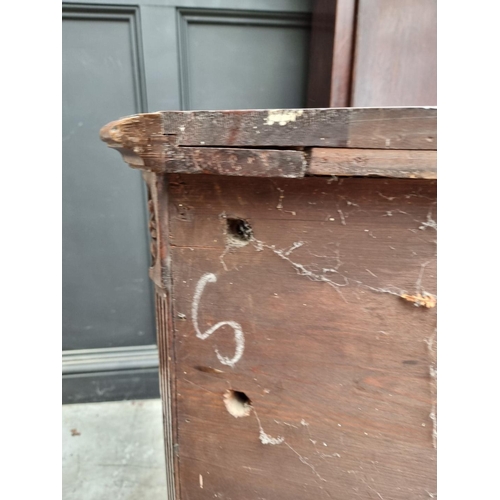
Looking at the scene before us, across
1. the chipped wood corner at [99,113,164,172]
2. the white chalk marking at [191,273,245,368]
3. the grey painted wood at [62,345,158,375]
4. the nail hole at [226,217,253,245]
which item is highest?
the chipped wood corner at [99,113,164,172]

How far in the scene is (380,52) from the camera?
3.23 ft

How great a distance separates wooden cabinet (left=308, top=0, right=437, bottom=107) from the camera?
3.16 feet

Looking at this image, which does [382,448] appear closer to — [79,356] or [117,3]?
[79,356]

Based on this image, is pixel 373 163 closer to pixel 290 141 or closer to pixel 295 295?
pixel 290 141

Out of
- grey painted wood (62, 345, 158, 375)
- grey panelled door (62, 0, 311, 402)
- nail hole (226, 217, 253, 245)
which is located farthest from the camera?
grey painted wood (62, 345, 158, 375)

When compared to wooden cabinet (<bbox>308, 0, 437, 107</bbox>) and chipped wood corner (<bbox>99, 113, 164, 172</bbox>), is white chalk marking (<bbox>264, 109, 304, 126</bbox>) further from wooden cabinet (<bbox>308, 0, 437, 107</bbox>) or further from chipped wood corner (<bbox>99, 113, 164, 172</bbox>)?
wooden cabinet (<bbox>308, 0, 437, 107</bbox>)

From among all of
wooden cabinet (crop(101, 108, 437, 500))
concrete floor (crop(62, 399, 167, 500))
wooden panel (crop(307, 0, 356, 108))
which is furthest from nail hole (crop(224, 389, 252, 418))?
wooden panel (crop(307, 0, 356, 108))

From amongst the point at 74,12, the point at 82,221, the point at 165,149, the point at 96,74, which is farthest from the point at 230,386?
the point at 74,12

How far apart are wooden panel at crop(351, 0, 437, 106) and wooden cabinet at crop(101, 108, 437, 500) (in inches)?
27.0

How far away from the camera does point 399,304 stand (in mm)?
473

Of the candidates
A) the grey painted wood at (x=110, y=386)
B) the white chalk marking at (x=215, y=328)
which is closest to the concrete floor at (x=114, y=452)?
the grey painted wood at (x=110, y=386)

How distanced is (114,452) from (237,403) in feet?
2.72

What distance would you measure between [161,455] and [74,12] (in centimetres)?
141

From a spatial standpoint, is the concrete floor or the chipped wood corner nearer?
the chipped wood corner
